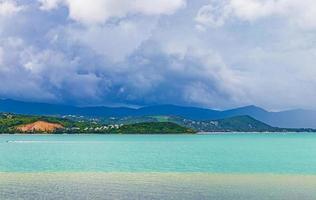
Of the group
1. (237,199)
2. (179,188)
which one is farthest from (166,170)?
(237,199)

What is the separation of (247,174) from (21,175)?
1260 inches

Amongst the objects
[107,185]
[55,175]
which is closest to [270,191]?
[107,185]

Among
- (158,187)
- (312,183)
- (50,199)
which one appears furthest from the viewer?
(312,183)

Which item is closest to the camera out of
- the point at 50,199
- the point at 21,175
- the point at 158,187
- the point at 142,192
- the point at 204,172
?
the point at 50,199

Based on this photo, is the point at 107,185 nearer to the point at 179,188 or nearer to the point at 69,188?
the point at 69,188

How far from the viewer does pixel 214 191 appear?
172 feet

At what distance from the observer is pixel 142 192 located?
51.3 meters

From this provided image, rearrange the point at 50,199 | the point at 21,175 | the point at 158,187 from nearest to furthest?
the point at 50,199, the point at 158,187, the point at 21,175

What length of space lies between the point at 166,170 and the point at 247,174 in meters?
13.0

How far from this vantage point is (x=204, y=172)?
7438 centimetres

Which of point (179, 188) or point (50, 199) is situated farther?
point (179, 188)

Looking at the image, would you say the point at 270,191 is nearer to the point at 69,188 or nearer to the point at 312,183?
the point at 312,183

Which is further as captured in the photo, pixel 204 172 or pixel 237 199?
pixel 204 172

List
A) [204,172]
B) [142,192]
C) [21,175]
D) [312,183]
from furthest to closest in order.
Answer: [204,172] → [21,175] → [312,183] → [142,192]
